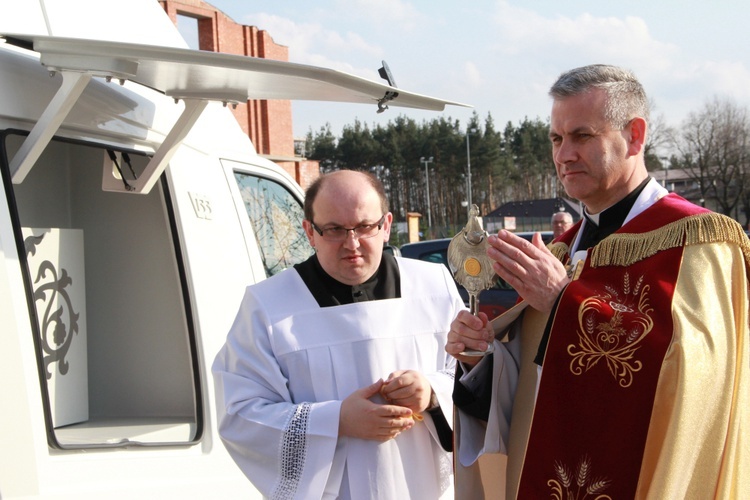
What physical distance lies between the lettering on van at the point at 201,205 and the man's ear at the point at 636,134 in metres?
1.75

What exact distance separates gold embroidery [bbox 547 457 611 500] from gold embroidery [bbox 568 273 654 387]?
257 millimetres

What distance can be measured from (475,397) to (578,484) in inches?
16.2

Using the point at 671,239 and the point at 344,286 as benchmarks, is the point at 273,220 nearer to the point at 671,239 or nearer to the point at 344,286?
the point at 344,286

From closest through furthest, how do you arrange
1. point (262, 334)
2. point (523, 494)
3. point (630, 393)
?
1. point (630, 393)
2. point (523, 494)
3. point (262, 334)

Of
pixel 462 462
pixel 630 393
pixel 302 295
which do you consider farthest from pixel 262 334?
pixel 630 393

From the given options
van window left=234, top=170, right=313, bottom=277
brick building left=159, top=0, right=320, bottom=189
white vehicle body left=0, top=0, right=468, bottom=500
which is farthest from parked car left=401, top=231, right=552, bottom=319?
brick building left=159, top=0, right=320, bottom=189

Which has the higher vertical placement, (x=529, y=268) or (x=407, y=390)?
(x=529, y=268)

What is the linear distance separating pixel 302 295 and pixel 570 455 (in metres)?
0.92

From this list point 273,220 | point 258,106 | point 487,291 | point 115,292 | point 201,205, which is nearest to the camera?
point 201,205

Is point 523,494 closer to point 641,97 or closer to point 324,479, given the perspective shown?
point 324,479

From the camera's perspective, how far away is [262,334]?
2.54 metres

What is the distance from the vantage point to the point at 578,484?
2285mm

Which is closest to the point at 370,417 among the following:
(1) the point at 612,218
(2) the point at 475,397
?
(2) the point at 475,397

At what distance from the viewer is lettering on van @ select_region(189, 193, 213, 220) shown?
3.43 meters
